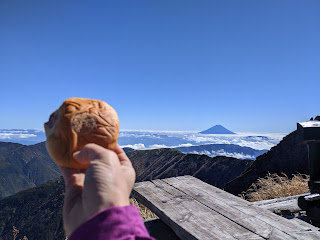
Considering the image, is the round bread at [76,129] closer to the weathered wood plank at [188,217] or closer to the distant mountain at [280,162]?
the weathered wood plank at [188,217]

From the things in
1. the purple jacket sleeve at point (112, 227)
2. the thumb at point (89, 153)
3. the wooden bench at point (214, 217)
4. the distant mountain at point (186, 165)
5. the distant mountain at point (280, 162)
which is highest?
the thumb at point (89, 153)

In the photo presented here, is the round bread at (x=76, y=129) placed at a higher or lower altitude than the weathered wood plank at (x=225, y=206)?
higher

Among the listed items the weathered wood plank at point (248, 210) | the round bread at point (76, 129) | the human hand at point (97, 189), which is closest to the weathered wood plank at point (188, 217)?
the weathered wood plank at point (248, 210)

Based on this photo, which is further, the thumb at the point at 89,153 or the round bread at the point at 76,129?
the round bread at the point at 76,129

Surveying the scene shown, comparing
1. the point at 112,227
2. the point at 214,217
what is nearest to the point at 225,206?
the point at 214,217

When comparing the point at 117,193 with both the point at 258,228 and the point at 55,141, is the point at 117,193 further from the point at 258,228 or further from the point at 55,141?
the point at 258,228

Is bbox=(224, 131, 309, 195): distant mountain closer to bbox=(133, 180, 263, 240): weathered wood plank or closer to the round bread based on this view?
bbox=(133, 180, 263, 240): weathered wood plank

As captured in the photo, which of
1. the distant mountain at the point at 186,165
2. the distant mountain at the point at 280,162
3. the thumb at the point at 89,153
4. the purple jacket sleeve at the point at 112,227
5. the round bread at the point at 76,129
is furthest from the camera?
the distant mountain at the point at 186,165
